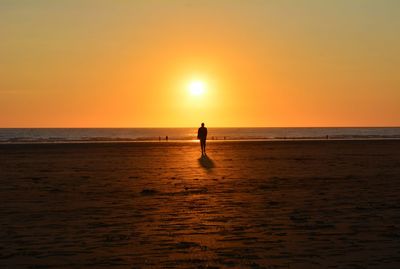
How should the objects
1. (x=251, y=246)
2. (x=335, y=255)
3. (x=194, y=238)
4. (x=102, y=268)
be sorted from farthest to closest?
1. (x=194, y=238)
2. (x=251, y=246)
3. (x=335, y=255)
4. (x=102, y=268)

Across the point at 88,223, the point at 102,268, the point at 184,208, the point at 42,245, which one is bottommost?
the point at 102,268

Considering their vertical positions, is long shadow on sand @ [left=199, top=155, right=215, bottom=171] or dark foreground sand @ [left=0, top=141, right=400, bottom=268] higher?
long shadow on sand @ [left=199, top=155, right=215, bottom=171]

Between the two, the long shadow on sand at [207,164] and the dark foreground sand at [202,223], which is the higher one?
the long shadow on sand at [207,164]

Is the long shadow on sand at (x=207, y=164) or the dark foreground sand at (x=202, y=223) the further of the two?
the long shadow on sand at (x=207, y=164)

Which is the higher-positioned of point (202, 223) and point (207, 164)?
point (207, 164)

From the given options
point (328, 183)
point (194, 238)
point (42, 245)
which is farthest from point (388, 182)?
point (42, 245)

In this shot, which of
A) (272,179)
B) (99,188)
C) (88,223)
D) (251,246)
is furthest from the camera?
(272,179)

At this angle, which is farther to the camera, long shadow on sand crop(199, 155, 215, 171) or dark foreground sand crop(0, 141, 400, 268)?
long shadow on sand crop(199, 155, 215, 171)

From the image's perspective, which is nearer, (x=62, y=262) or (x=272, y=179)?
(x=62, y=262)

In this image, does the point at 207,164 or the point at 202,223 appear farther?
the point at 207,164

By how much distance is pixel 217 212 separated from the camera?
1123cm

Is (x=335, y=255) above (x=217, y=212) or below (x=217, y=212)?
below

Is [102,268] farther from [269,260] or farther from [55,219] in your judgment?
[55,219]

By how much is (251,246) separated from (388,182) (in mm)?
9648
